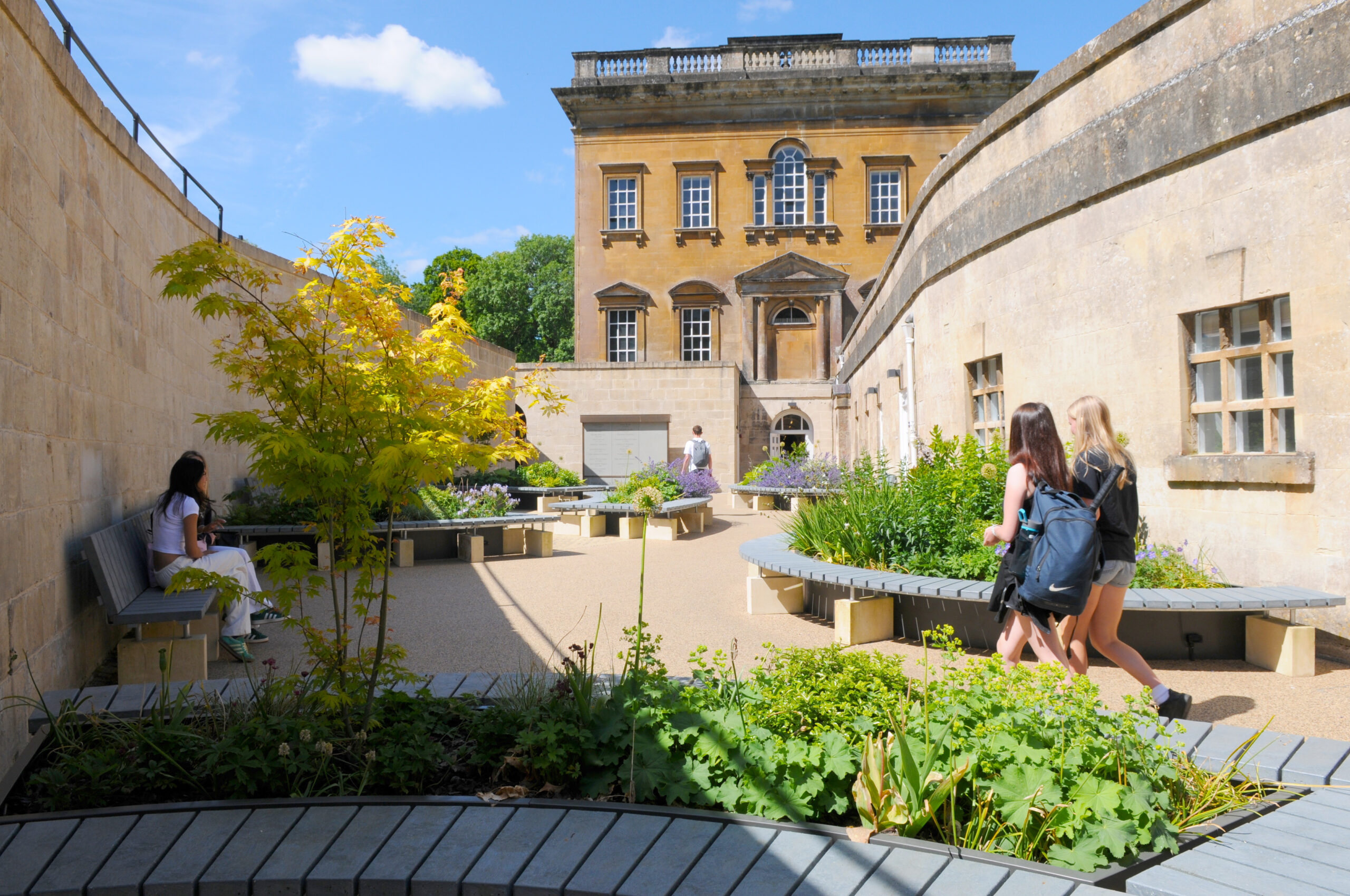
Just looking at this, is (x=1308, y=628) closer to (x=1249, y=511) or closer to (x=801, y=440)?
(x=1249, y=511)

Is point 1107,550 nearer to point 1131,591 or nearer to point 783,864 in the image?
point 1131,591

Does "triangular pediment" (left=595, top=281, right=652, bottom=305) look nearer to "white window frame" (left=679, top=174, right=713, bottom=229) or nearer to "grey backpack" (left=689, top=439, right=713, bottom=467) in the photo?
"white window frame" (left=679, top=174, right=713, bottom=229)

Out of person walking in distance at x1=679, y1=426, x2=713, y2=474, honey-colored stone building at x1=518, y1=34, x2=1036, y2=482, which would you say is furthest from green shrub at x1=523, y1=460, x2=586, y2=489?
honey-colored stone building at x1=518, y1=34, x2=1036, y2=482

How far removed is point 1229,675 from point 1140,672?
1669mm

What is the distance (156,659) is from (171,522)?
1143 mm

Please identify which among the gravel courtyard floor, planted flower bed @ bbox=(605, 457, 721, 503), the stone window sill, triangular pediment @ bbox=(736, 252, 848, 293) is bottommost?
the gravel courtyard floor

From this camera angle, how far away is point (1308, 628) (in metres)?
5.38

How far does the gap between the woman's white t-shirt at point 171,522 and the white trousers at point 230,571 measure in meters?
0.11

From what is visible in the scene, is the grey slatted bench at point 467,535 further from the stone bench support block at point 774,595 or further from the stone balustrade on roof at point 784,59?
the stone balustrade on roof at point 784,59

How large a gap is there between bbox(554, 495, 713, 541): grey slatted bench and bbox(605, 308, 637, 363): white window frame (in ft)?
55.5

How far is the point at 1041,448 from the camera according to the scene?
14.1ft

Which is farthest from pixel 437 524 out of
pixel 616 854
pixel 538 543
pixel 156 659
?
pixel 616 854

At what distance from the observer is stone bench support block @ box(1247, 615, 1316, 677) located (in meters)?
5.39

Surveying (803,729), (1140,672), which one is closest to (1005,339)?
(1140,672)
